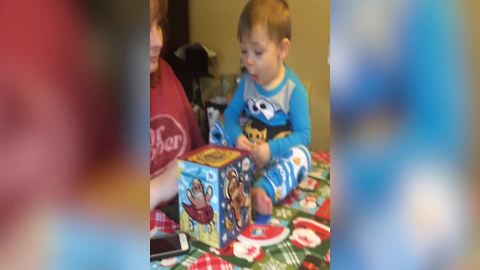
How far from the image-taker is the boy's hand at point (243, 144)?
688 millimetres

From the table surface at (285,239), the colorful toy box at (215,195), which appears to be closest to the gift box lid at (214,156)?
the colorful toy box at (215,195)

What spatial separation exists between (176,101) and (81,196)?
301 mm

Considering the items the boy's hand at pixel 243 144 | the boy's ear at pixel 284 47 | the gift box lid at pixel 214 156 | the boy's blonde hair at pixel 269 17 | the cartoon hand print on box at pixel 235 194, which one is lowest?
the cartoon hand print on box at pixel 235 194

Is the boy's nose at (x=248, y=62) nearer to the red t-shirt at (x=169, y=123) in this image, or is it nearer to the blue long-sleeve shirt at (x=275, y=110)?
the blue long-sleeve shirt at (x=275, y=110)

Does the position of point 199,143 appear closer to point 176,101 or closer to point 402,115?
point 176,101

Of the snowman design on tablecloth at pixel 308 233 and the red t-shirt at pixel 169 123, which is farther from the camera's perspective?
the red t-shirt at pixel 169 123

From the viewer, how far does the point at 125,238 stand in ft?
1.66

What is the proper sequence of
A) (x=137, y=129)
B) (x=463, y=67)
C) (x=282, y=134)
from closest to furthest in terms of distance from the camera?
(x=463, y=67)
(x=137, y=129)
(x=282, y=134)

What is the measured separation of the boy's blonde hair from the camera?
617 mm

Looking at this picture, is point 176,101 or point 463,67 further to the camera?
point 176,101

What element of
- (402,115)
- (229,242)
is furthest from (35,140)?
(402,115)

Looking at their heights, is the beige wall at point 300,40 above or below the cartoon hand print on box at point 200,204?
above

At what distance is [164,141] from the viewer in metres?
0.72

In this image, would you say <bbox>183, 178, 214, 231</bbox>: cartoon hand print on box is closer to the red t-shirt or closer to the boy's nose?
the red t-shirt
